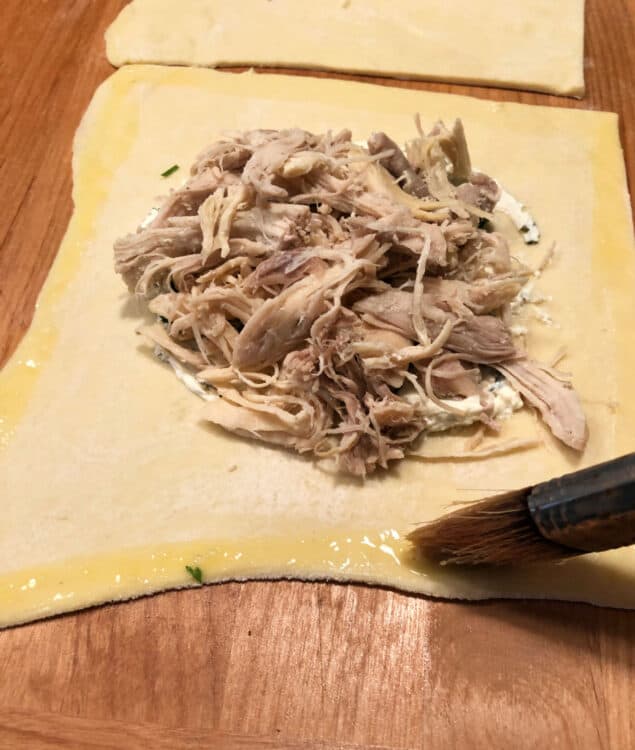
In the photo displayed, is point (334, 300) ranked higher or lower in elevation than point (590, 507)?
higher

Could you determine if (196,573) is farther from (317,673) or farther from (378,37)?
(378,37)

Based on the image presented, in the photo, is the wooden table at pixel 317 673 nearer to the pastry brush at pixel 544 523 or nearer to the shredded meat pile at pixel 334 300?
the pastry brush at pixel 544 523

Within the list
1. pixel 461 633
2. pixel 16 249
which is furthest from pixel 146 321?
pixel 461 633

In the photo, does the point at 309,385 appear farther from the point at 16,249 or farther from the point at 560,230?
the point at 16,249

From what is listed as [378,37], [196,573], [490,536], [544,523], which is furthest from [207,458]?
[378,37]

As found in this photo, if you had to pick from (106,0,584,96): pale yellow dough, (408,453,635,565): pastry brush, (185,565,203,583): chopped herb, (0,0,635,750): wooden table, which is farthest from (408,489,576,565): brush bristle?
(106,0,584,96): pale yellow dough

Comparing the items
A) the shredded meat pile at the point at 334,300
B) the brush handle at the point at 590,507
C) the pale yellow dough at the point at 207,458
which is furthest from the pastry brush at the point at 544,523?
the shredded meat pile at the point at 334,300

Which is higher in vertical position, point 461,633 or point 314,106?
point 314,106
